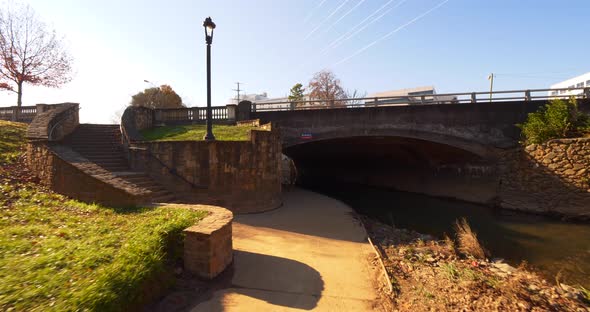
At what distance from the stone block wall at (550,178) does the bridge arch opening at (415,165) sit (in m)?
1.01

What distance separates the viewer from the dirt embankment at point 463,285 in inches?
180

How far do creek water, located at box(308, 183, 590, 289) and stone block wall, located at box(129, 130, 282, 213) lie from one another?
21.2 feet

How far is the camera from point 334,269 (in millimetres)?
5746

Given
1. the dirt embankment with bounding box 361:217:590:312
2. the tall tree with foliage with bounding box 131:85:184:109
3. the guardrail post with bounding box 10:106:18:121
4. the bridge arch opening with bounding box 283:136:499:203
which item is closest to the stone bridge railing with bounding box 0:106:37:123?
the guardrail post with bounding box 10:106:18:121

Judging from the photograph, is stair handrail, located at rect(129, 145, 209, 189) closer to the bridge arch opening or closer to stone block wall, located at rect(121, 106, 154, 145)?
stone block wall, located at rect(121, 106, 154, 145)

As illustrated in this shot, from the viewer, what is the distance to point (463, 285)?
5223mm

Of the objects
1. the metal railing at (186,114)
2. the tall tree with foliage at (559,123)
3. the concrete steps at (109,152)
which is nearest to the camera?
the concrete steps at (109,152)

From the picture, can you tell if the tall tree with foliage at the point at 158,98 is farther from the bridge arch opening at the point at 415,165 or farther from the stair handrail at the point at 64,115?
the stair handrail at the point at 64,115

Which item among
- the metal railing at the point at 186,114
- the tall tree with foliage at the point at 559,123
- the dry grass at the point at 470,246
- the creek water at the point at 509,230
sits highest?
the metal railing at the point at 186,114

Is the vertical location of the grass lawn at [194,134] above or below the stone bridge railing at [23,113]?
below

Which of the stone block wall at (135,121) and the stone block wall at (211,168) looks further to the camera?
the stone block wall at (135,121)

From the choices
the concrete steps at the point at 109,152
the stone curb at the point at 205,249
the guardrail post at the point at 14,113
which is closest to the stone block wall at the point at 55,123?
the concrete steps at the point at 109,152

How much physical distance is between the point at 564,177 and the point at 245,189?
15.0m

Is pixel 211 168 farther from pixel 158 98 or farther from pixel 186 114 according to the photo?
pixel 158 98
